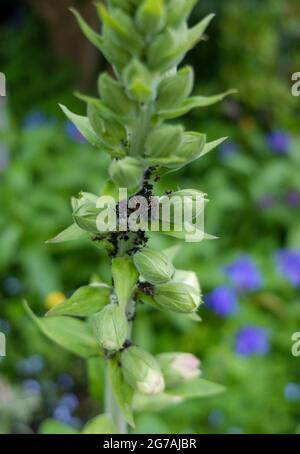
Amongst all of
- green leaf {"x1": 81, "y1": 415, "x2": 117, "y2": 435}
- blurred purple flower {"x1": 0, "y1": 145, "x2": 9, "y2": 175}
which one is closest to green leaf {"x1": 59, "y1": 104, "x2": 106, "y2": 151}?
green leaf {"x1": 81, "y1": 415, "x2": 117, "y2": 435}

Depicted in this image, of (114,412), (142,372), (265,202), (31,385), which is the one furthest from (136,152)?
(265,202)

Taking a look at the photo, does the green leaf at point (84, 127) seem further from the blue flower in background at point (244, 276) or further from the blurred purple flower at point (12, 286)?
the blurred purple flower at point (12, 286)

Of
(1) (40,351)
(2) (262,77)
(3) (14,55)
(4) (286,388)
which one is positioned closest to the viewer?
(4) (286,388)

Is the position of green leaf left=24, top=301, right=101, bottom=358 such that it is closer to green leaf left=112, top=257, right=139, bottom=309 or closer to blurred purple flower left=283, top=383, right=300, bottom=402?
green leaf left=112, top=257, right=139, bottom=309

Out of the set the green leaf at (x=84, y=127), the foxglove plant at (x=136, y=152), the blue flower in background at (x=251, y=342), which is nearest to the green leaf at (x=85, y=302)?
the foxglove plant at (x=136, y=152)
